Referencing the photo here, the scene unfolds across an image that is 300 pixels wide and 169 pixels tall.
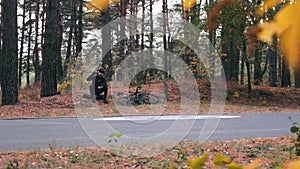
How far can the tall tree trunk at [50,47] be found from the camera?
17.6m

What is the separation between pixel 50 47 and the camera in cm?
1789

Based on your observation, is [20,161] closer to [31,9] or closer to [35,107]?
[35,107]

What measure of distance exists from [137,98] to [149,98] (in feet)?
1.91

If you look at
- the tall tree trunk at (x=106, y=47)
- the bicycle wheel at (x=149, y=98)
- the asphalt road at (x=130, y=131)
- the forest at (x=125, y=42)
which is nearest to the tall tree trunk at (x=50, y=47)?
the forest at (x=125, y=42)

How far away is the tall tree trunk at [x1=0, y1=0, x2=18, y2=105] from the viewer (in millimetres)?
16062

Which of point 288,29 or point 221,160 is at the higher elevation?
point 288,29

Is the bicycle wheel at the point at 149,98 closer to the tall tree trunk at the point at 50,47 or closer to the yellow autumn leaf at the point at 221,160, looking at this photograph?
the tall tree trunk at the point at 50,47

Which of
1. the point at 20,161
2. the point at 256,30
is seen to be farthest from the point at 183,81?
the point at 256,30

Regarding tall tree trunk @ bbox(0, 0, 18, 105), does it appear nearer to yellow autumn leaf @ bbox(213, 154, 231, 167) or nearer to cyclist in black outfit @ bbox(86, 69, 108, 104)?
cyclist in black outfit @ bbox(86, 69, 108, 104)

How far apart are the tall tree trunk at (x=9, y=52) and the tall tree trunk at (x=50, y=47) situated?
1609mm

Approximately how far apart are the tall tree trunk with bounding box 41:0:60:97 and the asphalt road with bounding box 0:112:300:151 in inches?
187

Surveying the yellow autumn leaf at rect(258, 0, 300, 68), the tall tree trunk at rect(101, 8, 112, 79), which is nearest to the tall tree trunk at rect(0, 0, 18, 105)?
the tall tree trunk at rect(101, 8, 112, 79)

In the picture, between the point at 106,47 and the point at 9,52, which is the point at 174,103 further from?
the point at 9,52

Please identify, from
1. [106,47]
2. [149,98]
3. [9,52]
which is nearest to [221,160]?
[9,52]
